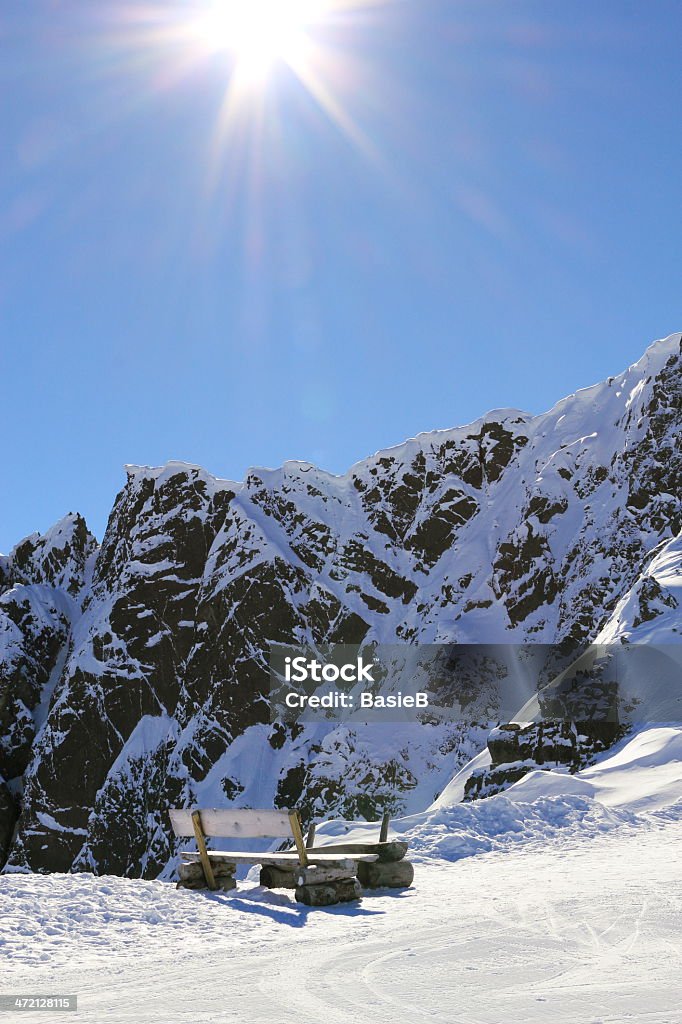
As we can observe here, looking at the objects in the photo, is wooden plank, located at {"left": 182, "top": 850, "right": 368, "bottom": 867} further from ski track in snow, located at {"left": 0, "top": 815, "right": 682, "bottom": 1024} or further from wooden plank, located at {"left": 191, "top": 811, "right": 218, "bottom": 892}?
ski track in snow, located at {"left": 0, "top": 815, "right": 682, "bottom": 1024}

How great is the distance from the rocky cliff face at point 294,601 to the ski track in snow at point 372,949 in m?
75.5

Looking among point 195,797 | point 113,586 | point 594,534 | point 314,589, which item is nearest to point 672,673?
point 594,534

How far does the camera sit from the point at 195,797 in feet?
319

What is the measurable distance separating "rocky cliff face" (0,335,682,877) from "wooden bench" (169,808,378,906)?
247ft

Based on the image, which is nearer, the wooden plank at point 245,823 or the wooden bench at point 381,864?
the wooden plank at point 245,823

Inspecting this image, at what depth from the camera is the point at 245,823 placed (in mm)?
10906

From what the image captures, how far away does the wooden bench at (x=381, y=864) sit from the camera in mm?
11266

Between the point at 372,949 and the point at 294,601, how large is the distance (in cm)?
10509

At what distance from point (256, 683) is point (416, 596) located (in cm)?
2365
